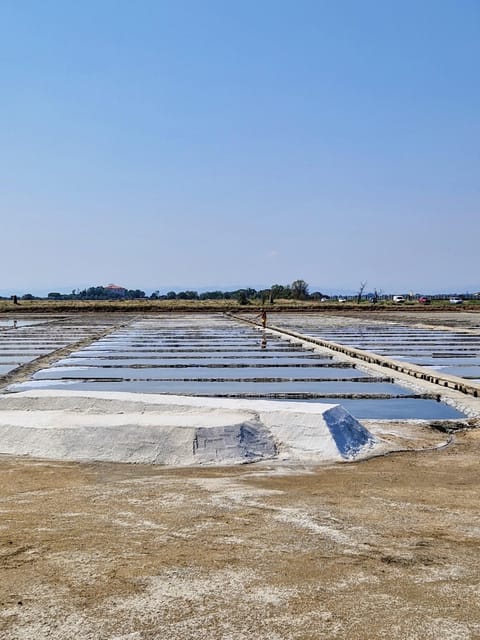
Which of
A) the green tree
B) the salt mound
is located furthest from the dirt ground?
the green tree

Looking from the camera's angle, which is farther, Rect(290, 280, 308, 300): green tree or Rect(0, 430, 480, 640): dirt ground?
Rect(290, 280, 308, 300): green tree

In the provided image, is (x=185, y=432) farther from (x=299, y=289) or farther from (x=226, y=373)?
(x=299, y=289)

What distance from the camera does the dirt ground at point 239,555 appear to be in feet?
9.73

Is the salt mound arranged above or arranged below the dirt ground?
above

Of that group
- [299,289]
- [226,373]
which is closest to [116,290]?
[299,289]

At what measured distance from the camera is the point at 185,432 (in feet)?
20.5

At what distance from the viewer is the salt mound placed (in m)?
6.13

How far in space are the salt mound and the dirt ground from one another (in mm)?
490

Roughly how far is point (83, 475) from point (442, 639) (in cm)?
337

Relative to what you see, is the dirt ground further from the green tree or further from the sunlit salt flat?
the green tree

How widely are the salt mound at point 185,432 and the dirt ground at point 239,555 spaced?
1.61 ft

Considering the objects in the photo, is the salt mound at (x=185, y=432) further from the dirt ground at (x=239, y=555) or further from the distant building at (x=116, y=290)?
the distant building at (x=116, y=290)

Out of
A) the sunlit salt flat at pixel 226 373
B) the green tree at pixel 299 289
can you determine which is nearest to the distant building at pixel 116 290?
the green tree at pixel 299 289

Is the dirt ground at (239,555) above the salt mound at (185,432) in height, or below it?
below
